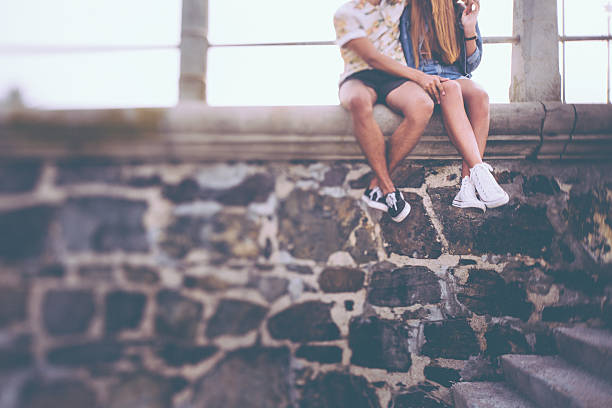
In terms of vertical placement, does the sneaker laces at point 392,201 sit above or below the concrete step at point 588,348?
above

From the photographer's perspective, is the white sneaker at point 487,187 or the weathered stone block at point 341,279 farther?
the weathered stone block at point 341,279

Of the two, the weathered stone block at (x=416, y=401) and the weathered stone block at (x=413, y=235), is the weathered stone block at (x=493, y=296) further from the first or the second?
the weathered stone block at (x=416, y=401)

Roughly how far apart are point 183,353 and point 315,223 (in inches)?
36.4

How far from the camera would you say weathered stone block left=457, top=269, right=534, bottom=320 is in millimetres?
2016

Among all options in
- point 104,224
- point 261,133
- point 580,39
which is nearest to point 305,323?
point 261,133

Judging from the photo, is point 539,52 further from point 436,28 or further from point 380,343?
point 380,343

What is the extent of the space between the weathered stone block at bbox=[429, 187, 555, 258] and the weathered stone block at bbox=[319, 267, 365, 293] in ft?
1.78

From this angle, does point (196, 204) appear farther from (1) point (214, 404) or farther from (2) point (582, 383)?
(2) point (582, 383)

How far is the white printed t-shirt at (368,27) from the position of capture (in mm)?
1908

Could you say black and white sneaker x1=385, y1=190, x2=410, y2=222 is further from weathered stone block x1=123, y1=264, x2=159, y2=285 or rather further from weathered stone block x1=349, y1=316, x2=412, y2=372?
weathered stone block x1=123, y1=264, x2=159, y2=285

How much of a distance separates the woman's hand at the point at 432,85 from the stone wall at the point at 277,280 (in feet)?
1.22

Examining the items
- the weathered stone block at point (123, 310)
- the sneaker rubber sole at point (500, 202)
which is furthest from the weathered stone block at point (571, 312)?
the weathered stone block at point (123, 310)

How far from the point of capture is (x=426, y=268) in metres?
2.02

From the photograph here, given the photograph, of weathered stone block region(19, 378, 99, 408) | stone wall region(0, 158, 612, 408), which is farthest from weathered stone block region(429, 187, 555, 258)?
A: weathered stone block region(19, 378, 99, 408)
